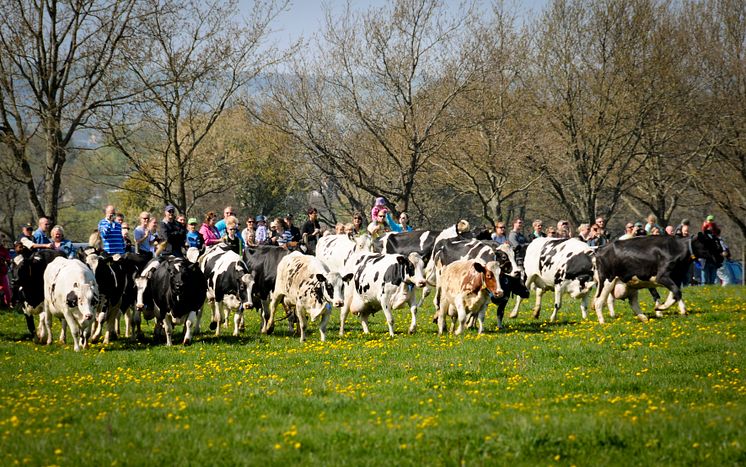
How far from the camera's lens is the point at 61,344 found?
670 inches

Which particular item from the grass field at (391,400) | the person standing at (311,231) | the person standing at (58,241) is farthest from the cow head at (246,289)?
the person standing at (311,231)

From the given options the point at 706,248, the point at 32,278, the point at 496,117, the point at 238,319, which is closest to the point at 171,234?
the point at 238,319

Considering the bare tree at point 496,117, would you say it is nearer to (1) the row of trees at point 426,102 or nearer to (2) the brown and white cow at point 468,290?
(1) the row of trees at point 426,102

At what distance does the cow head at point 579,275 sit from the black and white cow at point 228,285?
7.45m

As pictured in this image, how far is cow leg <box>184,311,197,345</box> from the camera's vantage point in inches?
646

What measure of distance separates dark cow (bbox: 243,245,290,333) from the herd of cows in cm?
3

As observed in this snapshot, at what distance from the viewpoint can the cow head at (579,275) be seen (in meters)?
19.8

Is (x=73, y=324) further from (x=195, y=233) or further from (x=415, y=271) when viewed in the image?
(x=415, y=271)

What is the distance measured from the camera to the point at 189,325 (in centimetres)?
1662

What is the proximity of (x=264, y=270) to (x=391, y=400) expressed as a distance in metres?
8.91

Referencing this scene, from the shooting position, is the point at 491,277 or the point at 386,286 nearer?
the point at 491,277

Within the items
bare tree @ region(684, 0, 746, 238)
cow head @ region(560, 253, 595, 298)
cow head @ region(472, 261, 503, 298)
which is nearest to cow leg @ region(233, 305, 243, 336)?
cow head @ region(472, 261, 503, 298)

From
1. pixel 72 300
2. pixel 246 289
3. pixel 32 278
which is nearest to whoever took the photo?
pixel 72 300

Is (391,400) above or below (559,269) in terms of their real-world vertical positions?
below
